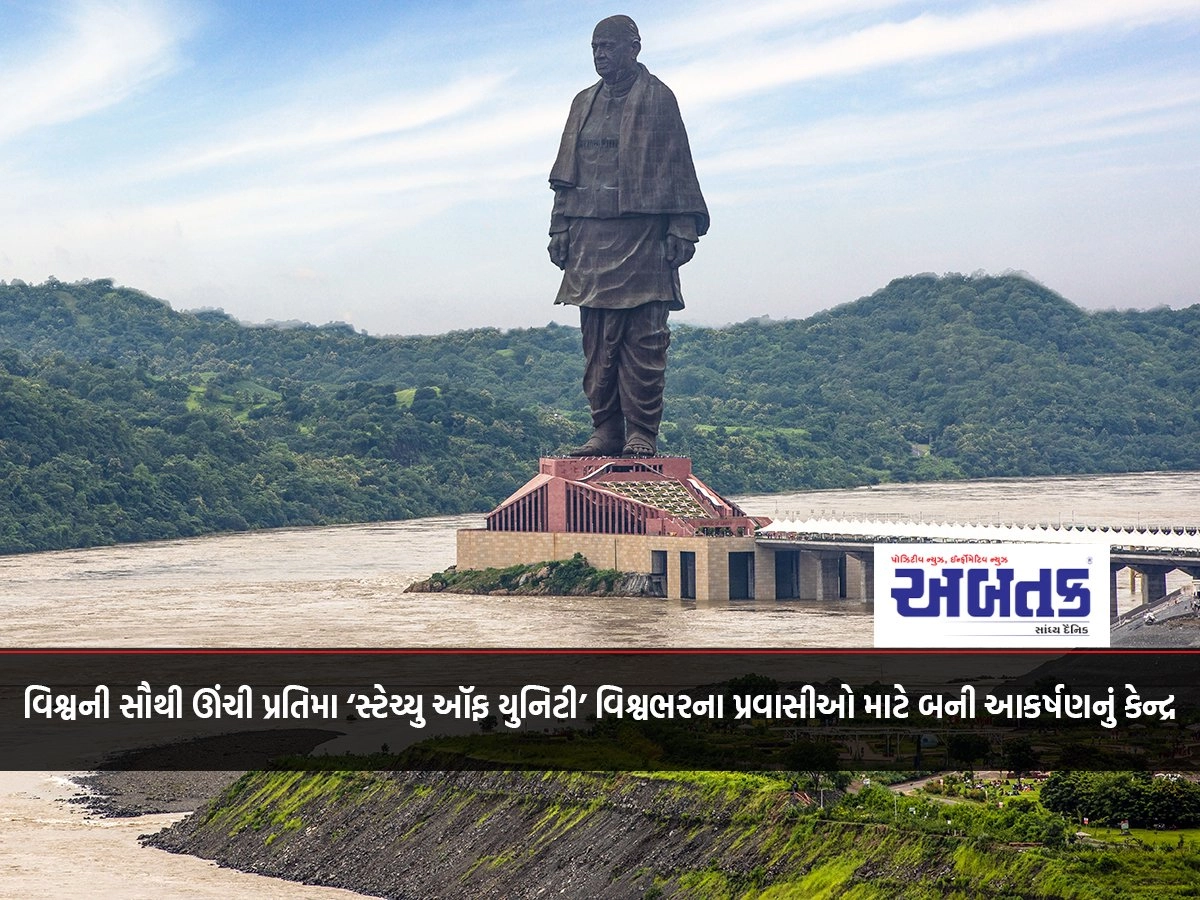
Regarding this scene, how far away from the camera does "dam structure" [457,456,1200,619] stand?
9531cm

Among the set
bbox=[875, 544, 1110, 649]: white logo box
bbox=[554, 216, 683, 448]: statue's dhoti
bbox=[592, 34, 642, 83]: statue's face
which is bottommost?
bbox=[875, 544, 1110, 649]: white logo box

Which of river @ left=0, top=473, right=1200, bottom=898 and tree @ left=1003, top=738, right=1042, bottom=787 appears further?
river @ left=0, top=473, right=1200, bottom=898

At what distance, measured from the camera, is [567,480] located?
336 feet

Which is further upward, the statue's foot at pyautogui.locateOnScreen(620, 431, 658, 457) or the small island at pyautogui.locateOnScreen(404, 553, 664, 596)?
the statue's foot at pyautogui.locateOnScreen(620, 431, 658, 457)

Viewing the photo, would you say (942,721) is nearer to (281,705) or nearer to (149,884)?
(149,884)

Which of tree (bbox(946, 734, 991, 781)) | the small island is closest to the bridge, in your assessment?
the small island

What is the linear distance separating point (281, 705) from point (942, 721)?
945 inches

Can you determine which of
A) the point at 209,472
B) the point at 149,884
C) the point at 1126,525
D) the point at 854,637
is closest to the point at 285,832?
the point at 149,884

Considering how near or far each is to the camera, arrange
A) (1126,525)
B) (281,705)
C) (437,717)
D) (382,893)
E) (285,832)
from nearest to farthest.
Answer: (382,893) < (285,832) < (437,717) < (281,705) < (1126,525)

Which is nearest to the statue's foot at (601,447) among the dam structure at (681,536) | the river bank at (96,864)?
the dam structure at (681,536)

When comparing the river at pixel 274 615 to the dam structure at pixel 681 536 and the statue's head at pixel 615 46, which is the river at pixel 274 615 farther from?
the statue's head at pixel 615 46

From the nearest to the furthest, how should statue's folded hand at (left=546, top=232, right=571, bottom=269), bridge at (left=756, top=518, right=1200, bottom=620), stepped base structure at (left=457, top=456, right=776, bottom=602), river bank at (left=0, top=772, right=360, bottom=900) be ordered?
1. river bank at (left=0, top=772, right=360, bottom=900)
2. bridge at (left=756, top=518, right=1200, bottom=620)
3. stepped base structure at (left=457, top=456, right=776, bottom=602)
4. statue's folded hand at (left=546, top=232, right=571, bottom=269)

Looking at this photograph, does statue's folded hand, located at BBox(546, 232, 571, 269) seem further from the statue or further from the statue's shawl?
the statue's shawl

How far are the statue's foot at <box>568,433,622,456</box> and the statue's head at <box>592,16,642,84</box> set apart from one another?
15119 mm
